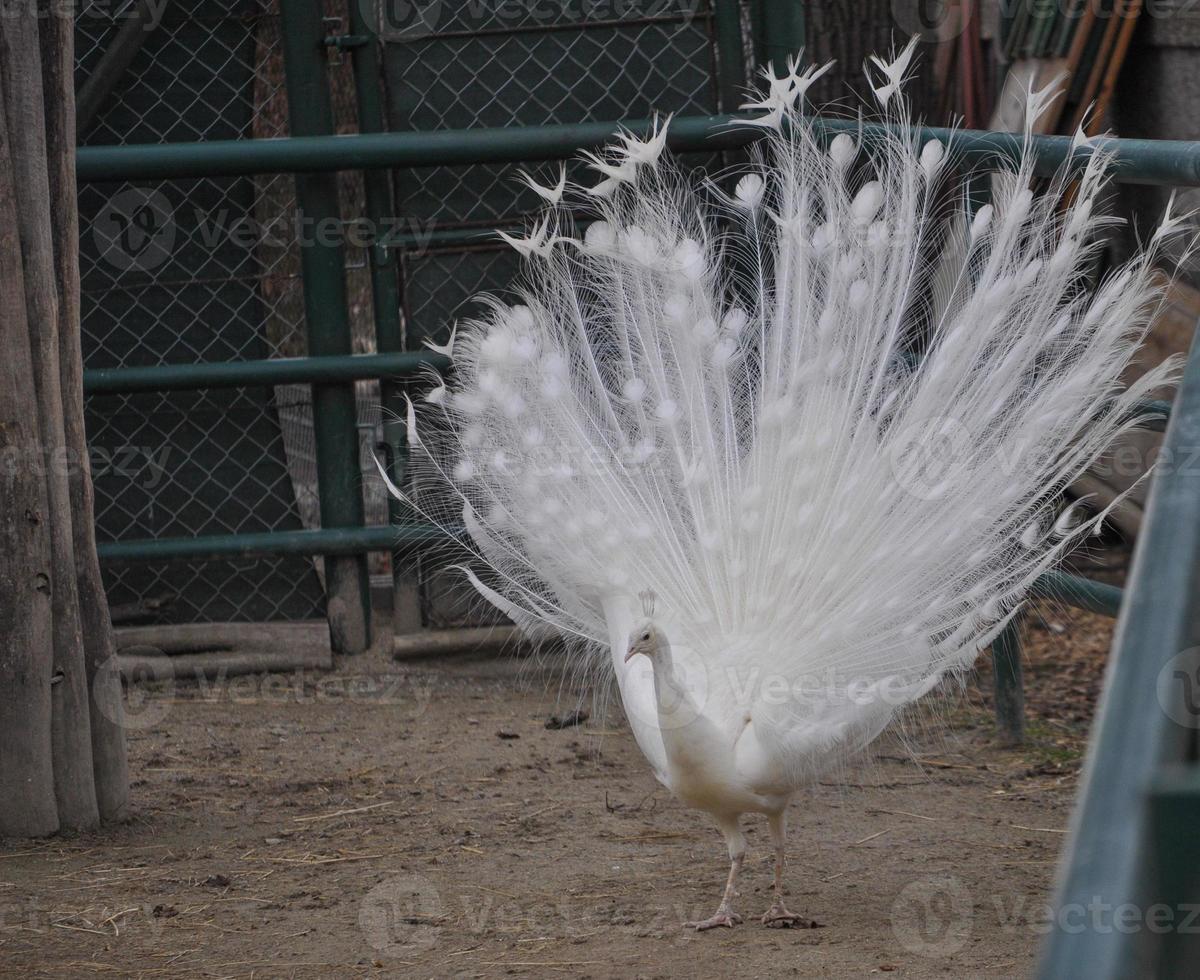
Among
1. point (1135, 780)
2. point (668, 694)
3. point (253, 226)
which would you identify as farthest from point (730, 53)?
point (1135, 780)

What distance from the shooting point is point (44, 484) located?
4098mm

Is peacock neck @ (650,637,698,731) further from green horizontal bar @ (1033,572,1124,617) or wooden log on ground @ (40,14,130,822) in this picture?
wooden log on ground @ (40,14,130,822)

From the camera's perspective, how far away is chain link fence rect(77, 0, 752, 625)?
19.9 feet

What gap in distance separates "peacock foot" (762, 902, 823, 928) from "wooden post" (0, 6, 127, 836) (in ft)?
6.53

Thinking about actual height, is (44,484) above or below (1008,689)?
above

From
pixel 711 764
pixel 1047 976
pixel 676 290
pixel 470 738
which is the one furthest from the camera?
pixel 470 738

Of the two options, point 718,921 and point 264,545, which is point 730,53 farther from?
A: point 718,921

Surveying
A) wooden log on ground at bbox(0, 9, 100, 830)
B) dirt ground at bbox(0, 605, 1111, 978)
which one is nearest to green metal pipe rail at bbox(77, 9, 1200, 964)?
dirt ground at bbox(0, 605, 1111, 978)

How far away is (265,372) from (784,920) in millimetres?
3285

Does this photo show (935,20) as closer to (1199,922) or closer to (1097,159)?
(1097,159)

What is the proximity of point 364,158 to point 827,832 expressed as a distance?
313cm

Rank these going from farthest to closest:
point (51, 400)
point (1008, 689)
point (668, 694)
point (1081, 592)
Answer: point (1008, 689), point (1081, 592), point (51, 400), point (668, 694)

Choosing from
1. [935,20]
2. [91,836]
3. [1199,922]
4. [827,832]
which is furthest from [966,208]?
[935,20]

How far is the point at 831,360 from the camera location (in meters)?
3.99
